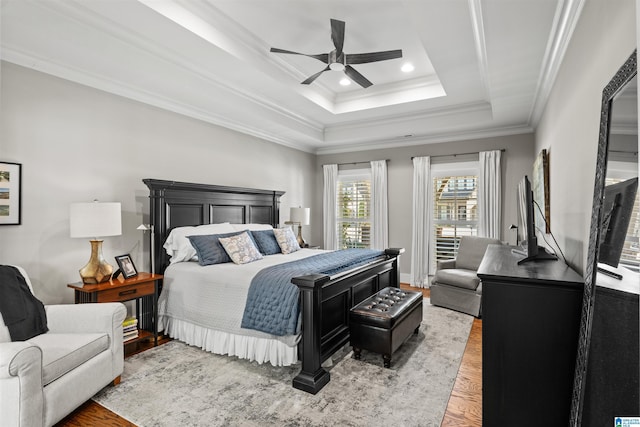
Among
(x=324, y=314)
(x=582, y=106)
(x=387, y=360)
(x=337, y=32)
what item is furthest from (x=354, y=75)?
(x=387, y=360)

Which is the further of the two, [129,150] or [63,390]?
[129,150]

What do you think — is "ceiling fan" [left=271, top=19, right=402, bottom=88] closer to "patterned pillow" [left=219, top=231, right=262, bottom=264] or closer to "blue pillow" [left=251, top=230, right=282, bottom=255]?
"patterned pillow" [left=219, top=231, right=262, bottom=264]

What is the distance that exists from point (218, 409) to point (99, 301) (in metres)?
1.43

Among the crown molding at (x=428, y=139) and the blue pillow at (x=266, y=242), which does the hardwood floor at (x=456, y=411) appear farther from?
the crown molding at (x=428, y=139)

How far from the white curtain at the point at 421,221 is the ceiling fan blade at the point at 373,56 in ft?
9.90

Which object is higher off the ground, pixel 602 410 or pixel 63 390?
pixel 602 410

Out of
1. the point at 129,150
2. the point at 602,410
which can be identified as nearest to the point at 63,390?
the point at 129,150

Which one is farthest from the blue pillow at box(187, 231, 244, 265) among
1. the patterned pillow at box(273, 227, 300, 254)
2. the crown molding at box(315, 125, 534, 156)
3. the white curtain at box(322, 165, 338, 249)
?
the crown molding at box(315, 125, 534, 156)

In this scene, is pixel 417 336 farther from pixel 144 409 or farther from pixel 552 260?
pixel 144 409

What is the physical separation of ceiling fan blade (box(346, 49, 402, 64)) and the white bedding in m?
2.20

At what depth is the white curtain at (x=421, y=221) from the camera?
18.6ft

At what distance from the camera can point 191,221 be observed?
4078mm

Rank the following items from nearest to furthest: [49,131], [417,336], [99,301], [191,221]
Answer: [99,301]
[49,131]
[417,336]
[191,221]

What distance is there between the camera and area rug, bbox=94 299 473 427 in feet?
6.99
